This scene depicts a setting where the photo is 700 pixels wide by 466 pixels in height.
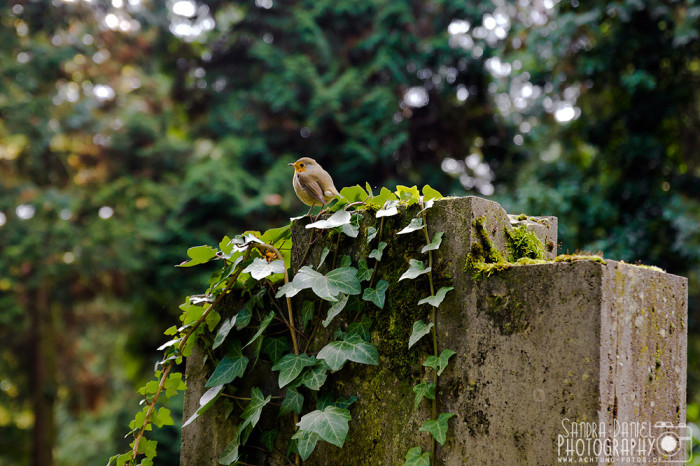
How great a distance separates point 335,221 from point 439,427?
0.60 m

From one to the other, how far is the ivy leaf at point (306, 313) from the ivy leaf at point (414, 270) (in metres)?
0.35

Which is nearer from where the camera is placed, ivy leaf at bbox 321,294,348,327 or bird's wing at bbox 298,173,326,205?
ivy leaf at bbox 321,294,348,327

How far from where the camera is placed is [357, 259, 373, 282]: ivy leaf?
4.83 feet

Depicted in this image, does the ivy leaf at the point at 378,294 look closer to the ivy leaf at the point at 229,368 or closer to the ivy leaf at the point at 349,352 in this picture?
the ivy leaf at the point at 349,352

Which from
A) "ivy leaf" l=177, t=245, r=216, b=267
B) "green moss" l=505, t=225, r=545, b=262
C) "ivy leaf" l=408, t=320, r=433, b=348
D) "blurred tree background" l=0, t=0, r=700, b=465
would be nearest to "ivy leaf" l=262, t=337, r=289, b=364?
"ivy leaf" l=177, t=245, r=216, b=267

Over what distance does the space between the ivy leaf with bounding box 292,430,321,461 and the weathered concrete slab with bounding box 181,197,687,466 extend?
0.33 feet

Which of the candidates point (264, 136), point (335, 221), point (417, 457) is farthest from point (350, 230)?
point (264, 136)

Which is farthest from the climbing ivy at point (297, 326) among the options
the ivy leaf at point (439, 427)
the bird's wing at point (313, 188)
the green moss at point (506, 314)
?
the bird's wing at point (313, 188)

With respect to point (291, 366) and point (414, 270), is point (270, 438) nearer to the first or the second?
point (291, 366)

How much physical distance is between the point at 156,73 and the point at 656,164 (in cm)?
772

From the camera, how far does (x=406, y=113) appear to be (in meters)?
8.11

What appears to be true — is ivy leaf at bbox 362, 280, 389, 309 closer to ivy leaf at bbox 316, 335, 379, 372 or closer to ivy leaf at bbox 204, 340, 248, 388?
ivy leaf at bbox 316, 335, 379, 372

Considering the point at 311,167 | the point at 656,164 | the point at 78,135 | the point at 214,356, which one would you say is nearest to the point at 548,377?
the point at 214,356

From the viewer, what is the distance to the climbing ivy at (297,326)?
1.37 metres
